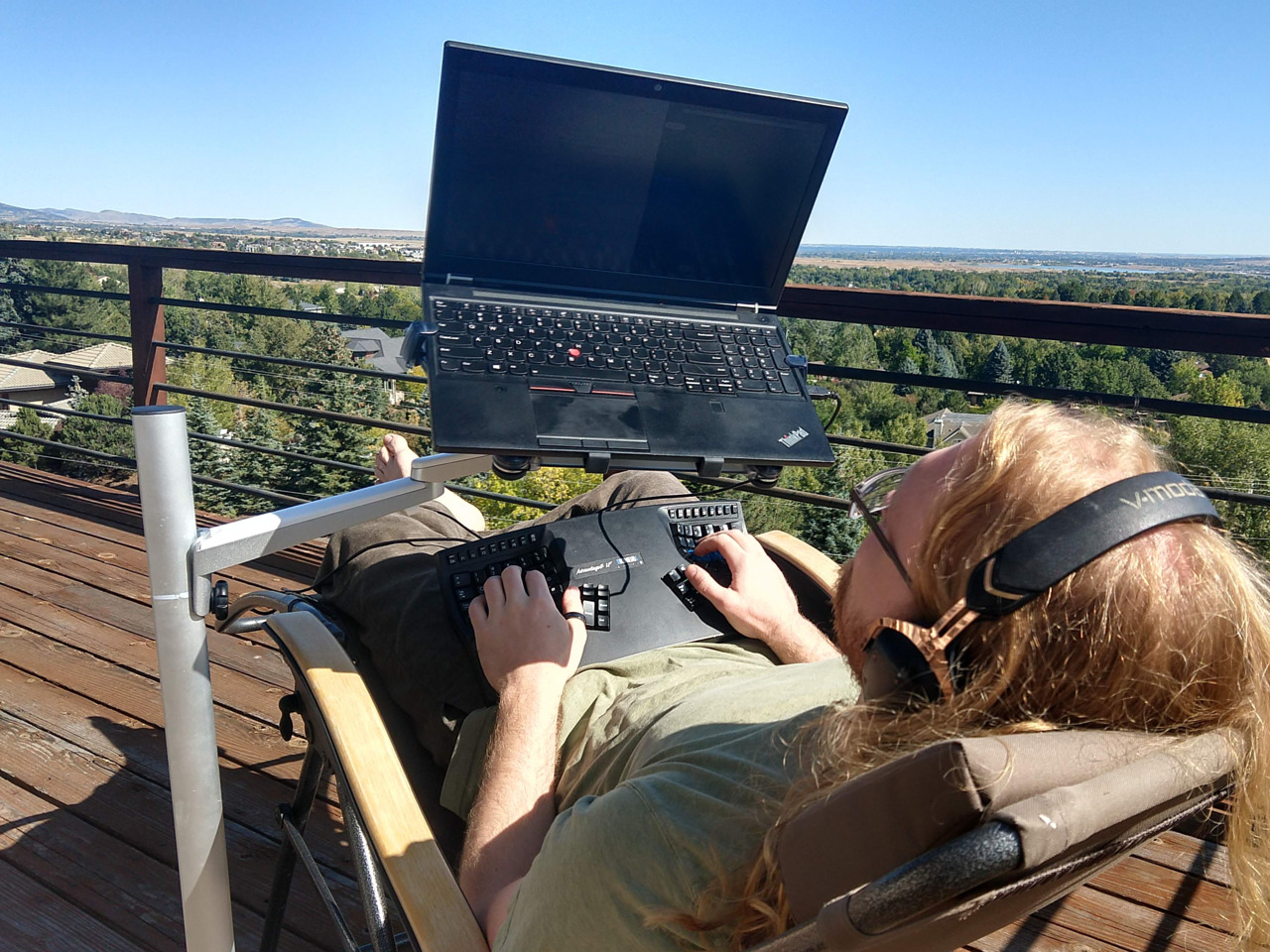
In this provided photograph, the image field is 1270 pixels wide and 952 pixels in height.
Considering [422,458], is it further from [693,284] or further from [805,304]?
[805,304]

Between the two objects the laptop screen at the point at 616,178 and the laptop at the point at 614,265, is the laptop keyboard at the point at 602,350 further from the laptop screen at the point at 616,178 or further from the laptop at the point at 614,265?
the laptop screen at the point at 616,178

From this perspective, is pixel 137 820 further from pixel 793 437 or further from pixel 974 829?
pixel 974 829

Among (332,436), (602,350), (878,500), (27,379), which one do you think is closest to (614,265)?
(602,350)

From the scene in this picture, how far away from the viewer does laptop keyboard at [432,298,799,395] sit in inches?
43.1

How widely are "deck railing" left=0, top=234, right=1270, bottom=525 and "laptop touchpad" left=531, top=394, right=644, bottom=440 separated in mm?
175

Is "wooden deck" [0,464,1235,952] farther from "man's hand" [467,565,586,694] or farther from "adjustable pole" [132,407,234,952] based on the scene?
"man's hand" [467,565,586,694]

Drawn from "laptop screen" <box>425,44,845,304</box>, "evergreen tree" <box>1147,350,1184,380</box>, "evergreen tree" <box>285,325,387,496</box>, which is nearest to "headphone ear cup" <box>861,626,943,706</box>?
"laptop screen" <box>425,44,845,304</box>

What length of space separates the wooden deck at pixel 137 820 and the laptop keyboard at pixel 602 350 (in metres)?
0.98

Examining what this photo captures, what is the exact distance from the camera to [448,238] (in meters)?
1.31

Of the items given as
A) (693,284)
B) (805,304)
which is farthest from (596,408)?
(805,304)

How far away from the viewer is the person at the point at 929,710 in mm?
552

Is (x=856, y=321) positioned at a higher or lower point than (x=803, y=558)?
higher

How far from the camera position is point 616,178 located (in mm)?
1324

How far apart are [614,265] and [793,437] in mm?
477
